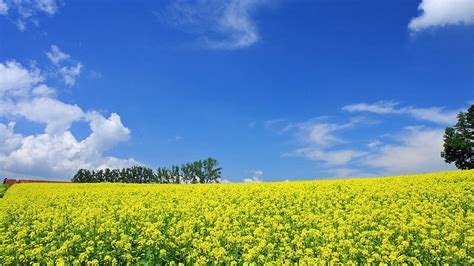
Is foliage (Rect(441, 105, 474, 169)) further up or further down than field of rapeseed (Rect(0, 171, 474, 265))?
further up

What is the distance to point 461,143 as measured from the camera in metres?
67.4

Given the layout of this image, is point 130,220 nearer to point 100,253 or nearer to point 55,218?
point 55,218

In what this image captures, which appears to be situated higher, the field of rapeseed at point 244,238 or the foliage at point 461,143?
the foliage at point 461,143

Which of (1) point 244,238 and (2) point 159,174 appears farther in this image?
(2) point 159,174

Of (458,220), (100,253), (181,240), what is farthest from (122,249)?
(458,220)

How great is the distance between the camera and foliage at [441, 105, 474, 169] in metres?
67.7

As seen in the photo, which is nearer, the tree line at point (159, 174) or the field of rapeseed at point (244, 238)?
the field of rapeseed at point (244, 238)

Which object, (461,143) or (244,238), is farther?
(461,143)

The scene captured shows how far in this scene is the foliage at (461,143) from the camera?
2665 inches

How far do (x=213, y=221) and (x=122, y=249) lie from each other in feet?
15.3

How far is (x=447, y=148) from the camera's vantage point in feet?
228

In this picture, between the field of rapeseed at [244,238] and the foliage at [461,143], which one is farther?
the foliage at [461,143]

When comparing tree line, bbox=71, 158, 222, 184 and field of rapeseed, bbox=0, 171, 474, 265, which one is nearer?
field of rapeseed, bbox=0, 171, 474, 265

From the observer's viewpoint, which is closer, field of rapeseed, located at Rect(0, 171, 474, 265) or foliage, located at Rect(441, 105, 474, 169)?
field of rapeseed, located at Rect(0, 171, 474, 265)
